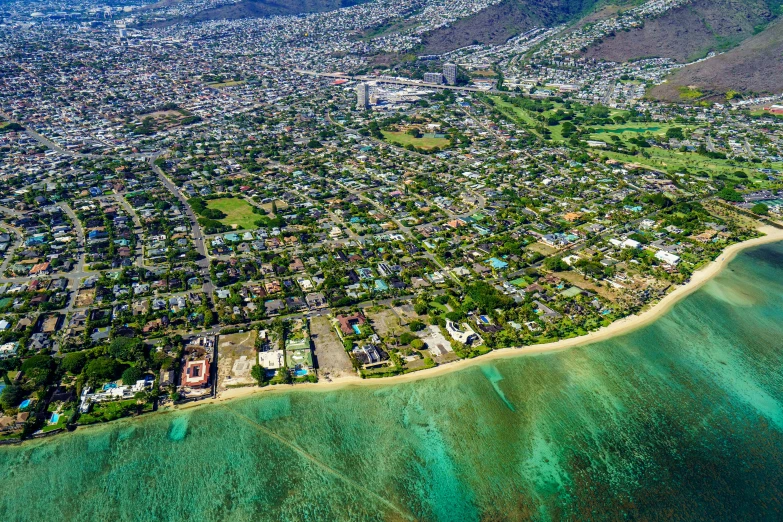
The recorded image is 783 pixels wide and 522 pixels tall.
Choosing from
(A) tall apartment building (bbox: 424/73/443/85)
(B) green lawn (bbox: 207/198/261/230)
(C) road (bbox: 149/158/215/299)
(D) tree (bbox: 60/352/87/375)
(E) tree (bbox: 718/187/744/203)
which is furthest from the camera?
(A) tall apartment building (bbox: 424/73/443/85)

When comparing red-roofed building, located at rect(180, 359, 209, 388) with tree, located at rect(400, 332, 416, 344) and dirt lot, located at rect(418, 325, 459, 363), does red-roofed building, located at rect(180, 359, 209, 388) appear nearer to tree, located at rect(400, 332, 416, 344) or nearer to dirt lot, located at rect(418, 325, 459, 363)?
tree, located at rect(400, 332, 416, 344)

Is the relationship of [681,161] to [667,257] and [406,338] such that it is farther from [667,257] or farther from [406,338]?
[406,338]

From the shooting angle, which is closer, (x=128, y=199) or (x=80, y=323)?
(x=80, y=323)

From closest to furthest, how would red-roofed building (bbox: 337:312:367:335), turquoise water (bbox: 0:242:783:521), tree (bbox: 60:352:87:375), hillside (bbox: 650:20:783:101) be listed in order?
turquoise water (bbox: 0:242:783:521), tree (bbox: 60:352:87:375), red-roofed building (bbox: 337:312:367:335), hillside (bbox: 650:20:783:101)

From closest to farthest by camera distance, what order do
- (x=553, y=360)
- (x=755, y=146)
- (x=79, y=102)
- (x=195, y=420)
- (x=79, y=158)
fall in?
(x=195, y=420)
(x=553, y=360)
(x=79, y=158)
(x=755, y=146)
(x=79, y=102)

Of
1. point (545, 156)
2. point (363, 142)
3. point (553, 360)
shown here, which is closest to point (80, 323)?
point (553, 360)

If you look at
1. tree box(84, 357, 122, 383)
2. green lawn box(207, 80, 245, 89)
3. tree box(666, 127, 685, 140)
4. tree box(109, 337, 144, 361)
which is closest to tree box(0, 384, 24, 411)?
tree box(84, 357, 122, 383)

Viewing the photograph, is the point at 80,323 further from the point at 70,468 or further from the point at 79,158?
the point at 79,158
